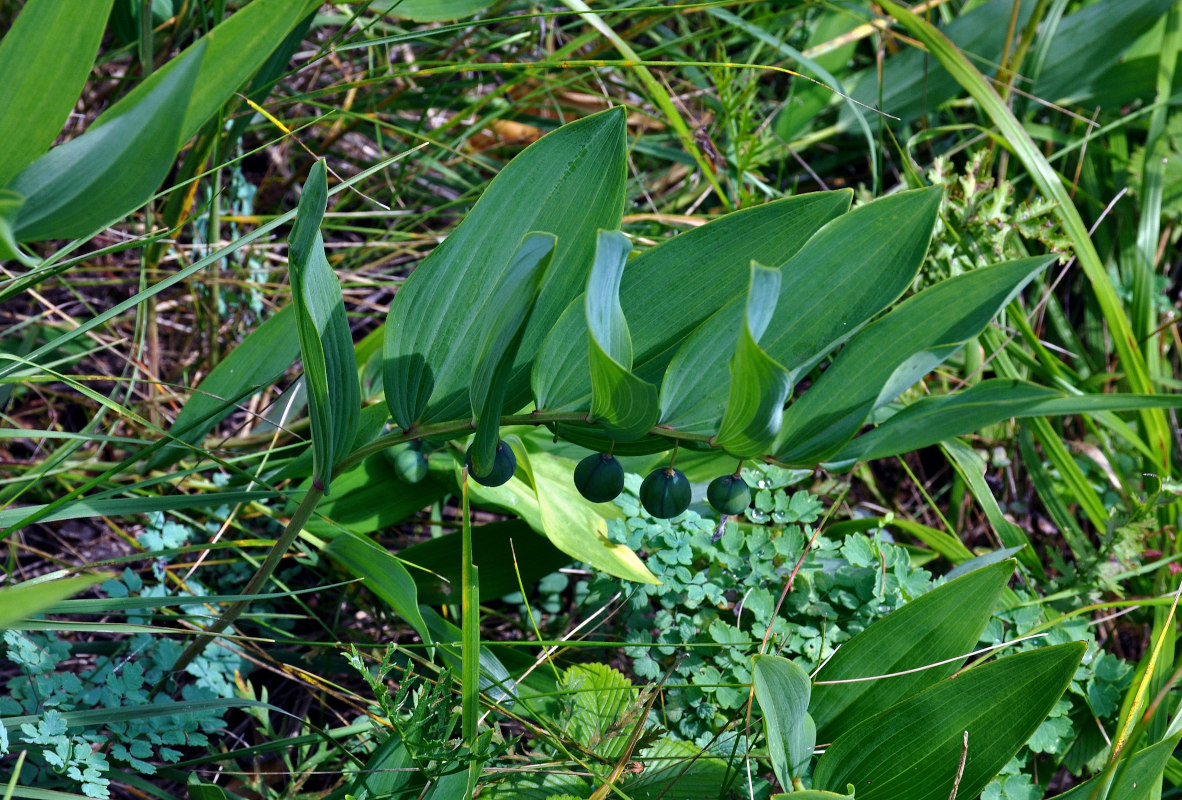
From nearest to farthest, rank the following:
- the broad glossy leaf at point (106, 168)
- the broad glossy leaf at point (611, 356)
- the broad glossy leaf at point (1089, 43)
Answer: the broad glossy leaf at point (106, 168), the broad glossy leaf at point (611, 356), the broad glossy leaf at point (1089, 43)

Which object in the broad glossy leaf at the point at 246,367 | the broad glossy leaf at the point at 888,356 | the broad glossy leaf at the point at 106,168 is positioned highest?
the broad glossy leaf at the point at 106,168

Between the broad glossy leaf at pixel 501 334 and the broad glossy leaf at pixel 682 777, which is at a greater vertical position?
the broad glossy leaf at pixel 501 334

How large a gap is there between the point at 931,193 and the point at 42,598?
0.82 metres

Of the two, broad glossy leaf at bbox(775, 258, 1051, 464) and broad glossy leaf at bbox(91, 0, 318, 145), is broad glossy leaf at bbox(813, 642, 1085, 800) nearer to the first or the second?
broad glossy leaf at bbox(775, 258, 1051, 464)

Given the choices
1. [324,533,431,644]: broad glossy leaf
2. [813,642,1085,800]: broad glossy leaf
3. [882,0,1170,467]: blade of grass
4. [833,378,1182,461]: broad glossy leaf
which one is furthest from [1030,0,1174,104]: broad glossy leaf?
[324,533,431,644]: broad glossy leaf

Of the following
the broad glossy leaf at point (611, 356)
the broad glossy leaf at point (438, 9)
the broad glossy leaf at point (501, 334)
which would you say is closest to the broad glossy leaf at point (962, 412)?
the broad glossy leaf at point (611, 356)

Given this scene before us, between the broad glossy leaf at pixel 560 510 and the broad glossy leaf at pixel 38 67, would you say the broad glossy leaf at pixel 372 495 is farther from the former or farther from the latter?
the broad glossy leaf at pixel 38 67

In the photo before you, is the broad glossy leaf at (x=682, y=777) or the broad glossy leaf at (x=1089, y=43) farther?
the broad glossy leaf at (x=1089, y=43)

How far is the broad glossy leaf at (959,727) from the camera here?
981 millimetres

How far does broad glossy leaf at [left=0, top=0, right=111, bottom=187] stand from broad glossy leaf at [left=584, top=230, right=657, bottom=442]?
38 cm

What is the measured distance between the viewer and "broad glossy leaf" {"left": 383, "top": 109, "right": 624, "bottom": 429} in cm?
88

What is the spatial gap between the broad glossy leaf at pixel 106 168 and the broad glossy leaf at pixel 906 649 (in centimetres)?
93

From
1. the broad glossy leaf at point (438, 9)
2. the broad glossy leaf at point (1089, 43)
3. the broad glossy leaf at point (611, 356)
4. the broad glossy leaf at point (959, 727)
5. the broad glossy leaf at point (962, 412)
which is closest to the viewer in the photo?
the broad glossy leaf at point (611, 356)

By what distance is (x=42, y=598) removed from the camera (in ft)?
1.37
